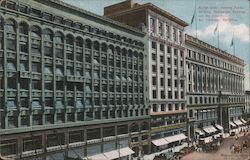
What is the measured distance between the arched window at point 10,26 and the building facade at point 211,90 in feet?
115

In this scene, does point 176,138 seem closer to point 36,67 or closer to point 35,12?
point 36,67

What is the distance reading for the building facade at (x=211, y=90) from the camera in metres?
56.6

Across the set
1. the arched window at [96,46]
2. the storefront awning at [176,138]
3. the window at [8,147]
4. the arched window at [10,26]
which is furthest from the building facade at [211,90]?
the window at [8,147]

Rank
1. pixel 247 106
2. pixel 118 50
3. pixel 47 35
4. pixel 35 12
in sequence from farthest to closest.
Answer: pixel 247 106 < pixel 118 50 < pixel 47 35 < pixel 35 12

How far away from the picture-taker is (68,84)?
32688mm

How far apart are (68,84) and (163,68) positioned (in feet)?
66.2

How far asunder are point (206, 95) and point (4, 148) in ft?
145

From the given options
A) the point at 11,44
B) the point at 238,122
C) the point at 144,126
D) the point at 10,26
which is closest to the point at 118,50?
the point at 144,126

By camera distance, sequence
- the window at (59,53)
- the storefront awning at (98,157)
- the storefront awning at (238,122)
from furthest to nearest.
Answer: the storefront awning at (238,122)
the storefront awning at (98,157)
the window at (59,53)

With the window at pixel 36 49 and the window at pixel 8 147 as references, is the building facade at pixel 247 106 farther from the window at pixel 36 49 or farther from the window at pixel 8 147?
the window at pixel 8 147

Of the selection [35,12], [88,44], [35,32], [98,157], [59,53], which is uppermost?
[35,12]

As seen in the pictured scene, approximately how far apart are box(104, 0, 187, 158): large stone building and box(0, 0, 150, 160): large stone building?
2865 mm

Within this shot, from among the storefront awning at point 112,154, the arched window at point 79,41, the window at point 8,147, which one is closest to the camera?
the window at point 8,147

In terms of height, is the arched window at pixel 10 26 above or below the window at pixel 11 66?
above
